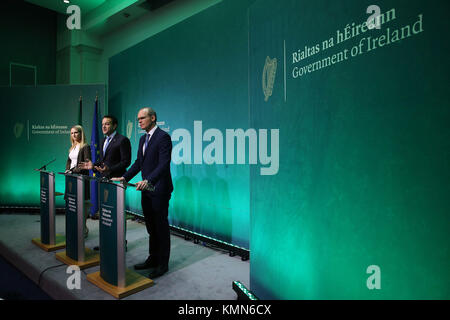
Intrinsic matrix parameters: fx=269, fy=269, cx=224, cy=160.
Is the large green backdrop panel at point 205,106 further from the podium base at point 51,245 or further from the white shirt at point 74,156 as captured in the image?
the podium base at point 51,245

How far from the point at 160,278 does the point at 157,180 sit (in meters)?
0.94

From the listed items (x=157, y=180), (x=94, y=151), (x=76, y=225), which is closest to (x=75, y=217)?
(x=76, y=225)

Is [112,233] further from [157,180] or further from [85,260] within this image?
[85,260]

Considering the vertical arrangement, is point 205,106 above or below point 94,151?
above

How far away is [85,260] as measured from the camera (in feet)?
9.25

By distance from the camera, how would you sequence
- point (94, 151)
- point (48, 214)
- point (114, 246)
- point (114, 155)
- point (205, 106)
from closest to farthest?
point (114, 246), point (114, 155), point (48, 214), point (205, 106), point (94, 151)

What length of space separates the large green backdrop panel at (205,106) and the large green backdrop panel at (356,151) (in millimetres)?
1403

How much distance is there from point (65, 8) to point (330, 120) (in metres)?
7.64

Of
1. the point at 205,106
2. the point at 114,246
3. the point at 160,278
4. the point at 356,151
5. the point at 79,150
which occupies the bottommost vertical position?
the point at 160,278

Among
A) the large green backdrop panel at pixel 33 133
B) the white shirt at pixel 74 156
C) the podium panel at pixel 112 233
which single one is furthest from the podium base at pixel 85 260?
the large green backdrop panel at pixel 33 133

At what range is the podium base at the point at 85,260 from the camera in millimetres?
2717

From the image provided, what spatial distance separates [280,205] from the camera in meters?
1.82

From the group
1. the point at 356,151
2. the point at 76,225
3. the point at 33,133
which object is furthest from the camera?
the point at 33,133
